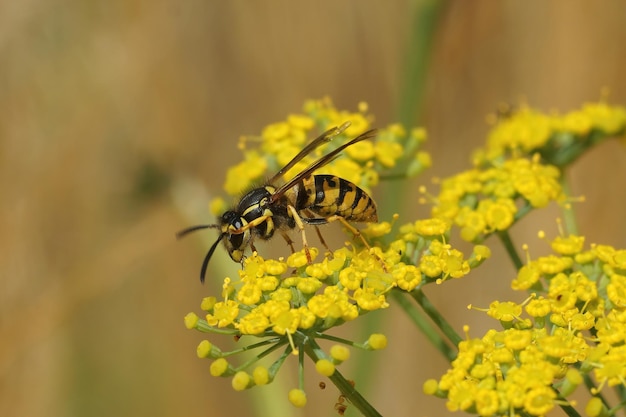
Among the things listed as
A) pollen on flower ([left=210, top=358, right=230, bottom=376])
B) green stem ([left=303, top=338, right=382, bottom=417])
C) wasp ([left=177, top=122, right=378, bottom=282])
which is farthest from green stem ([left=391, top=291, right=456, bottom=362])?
pollen on flower ([left=210, top=358, right=230, bottom=376])

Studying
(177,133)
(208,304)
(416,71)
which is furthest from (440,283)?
(177,133)

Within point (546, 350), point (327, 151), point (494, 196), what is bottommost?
point (546, 350)

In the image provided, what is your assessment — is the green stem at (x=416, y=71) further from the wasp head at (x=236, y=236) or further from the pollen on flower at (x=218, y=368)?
the pollen on flower at (x=218, y=368)

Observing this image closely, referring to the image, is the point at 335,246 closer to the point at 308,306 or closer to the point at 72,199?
the point at 72,199

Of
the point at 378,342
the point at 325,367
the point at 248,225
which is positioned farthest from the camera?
the point at 248,225

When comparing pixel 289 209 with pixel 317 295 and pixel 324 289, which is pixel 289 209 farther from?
pixel 317 295

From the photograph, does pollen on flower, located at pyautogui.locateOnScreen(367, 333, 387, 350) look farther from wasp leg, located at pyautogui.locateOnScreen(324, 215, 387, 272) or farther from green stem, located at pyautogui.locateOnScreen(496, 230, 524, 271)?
green stem, located at pyautogui.locateOnScreen(496, 230, 524, 271)

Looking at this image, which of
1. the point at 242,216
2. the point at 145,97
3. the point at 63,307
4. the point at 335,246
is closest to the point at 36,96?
the point at 145,97
